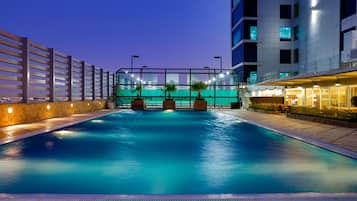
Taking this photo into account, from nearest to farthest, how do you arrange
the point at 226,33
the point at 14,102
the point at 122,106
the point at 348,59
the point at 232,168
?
the point at 232,168 → the point at 14,102 → the point at 348,59 → the point at 122,106 → the point at 226,33

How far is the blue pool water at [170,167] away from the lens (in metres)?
4.95

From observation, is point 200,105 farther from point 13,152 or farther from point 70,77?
point 13,152

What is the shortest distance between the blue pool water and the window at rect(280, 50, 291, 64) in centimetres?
2894

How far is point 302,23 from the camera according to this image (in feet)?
111

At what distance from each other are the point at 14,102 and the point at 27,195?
1011 cm

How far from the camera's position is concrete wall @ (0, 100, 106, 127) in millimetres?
12477

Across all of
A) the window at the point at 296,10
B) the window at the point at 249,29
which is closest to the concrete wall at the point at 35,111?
the window at the point at 249,29

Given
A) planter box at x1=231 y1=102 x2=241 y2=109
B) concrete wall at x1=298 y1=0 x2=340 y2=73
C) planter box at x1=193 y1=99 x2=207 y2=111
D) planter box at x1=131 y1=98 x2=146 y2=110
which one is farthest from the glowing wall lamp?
planter box at x1=131 y1=98 x2=146 y2=110

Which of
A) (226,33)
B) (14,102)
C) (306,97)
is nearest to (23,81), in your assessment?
(14,102)

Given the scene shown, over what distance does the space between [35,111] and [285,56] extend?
29125 millimetres

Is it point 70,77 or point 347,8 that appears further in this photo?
point 347,8

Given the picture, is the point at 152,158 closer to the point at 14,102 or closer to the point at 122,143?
the point at 122,143

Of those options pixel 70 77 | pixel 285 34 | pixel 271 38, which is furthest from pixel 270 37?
pixel 70 77

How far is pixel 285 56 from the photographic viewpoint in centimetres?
3716
